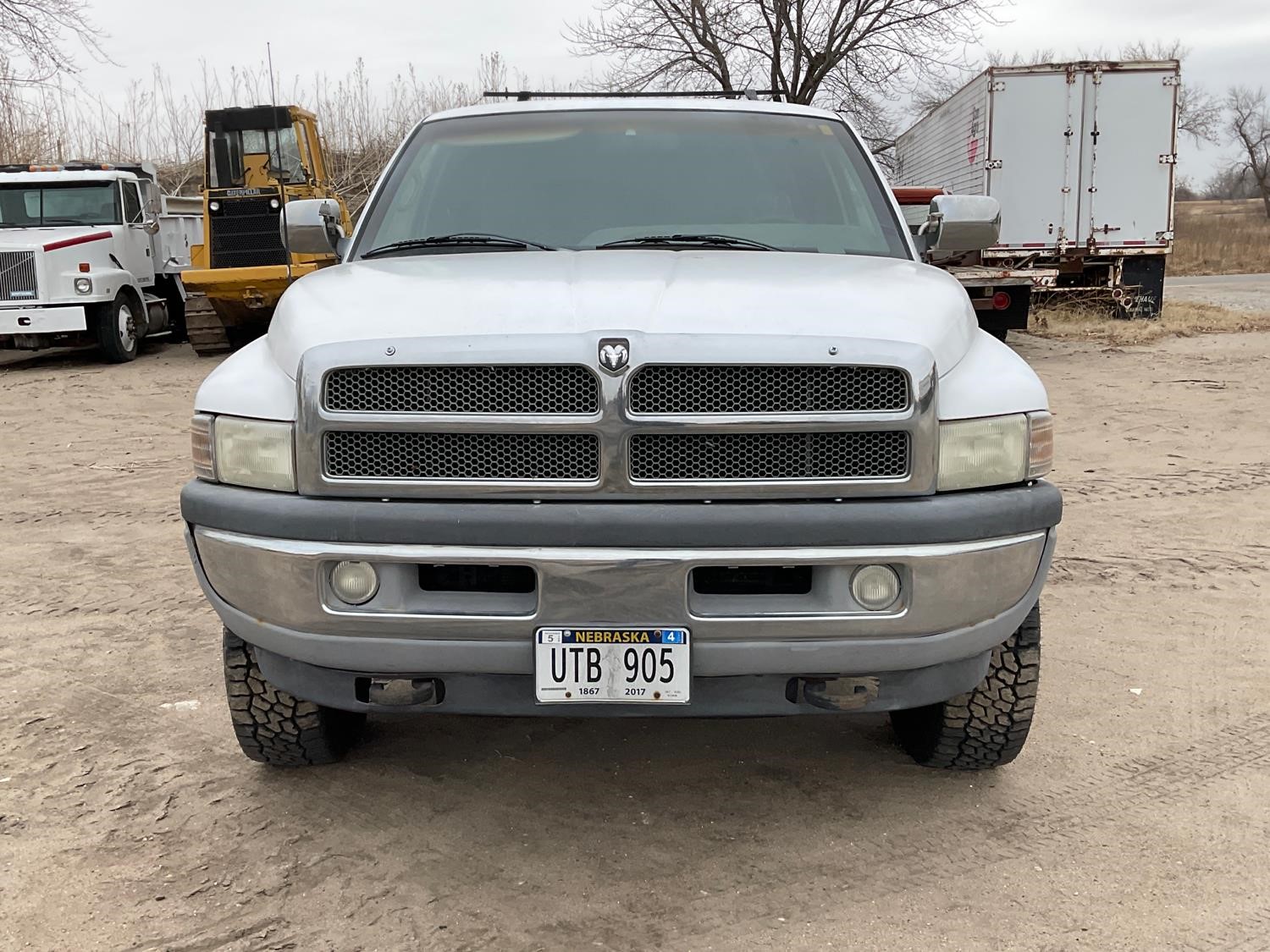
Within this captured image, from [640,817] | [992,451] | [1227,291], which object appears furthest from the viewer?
[1227,291]

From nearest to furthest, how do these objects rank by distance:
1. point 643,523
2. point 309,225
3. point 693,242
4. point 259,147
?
1. point 643,523
2. point 693,242
3. point 309,225
4. point 259,147

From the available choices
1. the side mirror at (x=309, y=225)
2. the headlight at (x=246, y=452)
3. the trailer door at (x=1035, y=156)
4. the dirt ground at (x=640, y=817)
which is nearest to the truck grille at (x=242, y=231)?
the trailer door at (x=1035, y=156)

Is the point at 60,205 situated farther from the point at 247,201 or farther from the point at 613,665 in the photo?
the point at 613,665

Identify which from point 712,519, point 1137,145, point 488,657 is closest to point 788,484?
point 712,519

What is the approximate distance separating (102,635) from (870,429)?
3266 millimetres

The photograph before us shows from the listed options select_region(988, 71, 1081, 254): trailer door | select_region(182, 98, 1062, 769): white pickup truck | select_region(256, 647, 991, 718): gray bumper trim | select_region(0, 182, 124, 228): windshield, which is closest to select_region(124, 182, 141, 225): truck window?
select_region(0, 182, 124, 228): windshield

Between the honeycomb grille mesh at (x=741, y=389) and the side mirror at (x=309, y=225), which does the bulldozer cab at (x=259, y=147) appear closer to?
the side mirror at (x=309, y=225)

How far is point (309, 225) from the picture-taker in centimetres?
391

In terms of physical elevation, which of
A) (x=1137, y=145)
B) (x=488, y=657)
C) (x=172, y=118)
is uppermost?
(x=172, y=118)

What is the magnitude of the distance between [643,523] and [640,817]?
991mm

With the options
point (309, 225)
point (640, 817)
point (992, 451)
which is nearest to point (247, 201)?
point (309, 225)

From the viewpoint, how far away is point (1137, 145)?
608 inches

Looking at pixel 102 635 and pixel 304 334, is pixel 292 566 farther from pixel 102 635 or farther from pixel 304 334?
pixel 102 635

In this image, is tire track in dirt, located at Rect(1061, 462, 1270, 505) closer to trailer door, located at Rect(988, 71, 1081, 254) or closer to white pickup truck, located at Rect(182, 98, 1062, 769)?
white pickup truck, located at Rect(182, 98, 1062, 769)
